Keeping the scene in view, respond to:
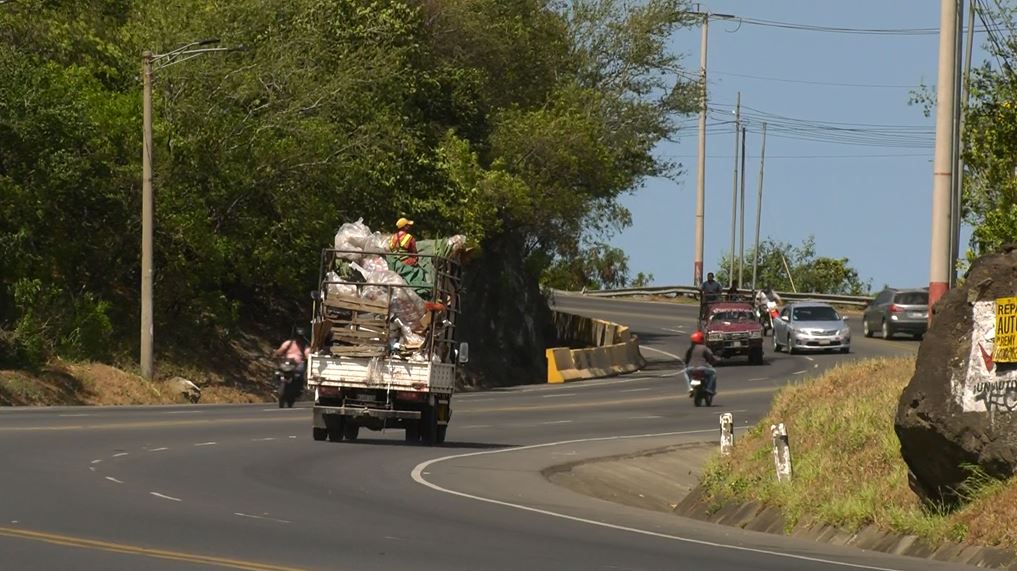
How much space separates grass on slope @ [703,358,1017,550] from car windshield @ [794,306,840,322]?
119 feet

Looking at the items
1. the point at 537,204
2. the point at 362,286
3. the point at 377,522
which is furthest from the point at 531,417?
the point at 537,204

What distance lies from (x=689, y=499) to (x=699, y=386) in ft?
66.0

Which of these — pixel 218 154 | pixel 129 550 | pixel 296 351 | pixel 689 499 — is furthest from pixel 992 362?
pixel 218 154

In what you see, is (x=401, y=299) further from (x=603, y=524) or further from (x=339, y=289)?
(x=603, y=524)

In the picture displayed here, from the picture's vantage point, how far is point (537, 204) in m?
65.5

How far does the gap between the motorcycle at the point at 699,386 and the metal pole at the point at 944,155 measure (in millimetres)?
19803

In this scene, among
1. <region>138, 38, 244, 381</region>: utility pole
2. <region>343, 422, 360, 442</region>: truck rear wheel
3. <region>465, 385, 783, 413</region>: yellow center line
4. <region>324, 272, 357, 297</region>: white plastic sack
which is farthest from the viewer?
<region>138, 38, 244, 381</region>: utility pole

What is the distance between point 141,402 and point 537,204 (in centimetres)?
2578

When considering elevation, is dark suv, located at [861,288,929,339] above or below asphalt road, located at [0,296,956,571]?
above

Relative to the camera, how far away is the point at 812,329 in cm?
6062

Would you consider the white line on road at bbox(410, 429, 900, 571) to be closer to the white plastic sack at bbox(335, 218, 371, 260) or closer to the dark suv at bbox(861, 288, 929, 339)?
the white plastic sack at bbox(335, 218, 371, 260)

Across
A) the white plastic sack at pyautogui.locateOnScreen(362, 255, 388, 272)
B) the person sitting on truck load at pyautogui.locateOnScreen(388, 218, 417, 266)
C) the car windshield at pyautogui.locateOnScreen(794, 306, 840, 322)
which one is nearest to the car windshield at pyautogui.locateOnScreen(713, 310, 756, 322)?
the car windshield at pyautogui.locateOnScreen(794, 306, 840, 322)

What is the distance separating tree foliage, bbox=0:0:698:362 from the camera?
43.8 meters

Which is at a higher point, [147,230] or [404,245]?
[147,230]
